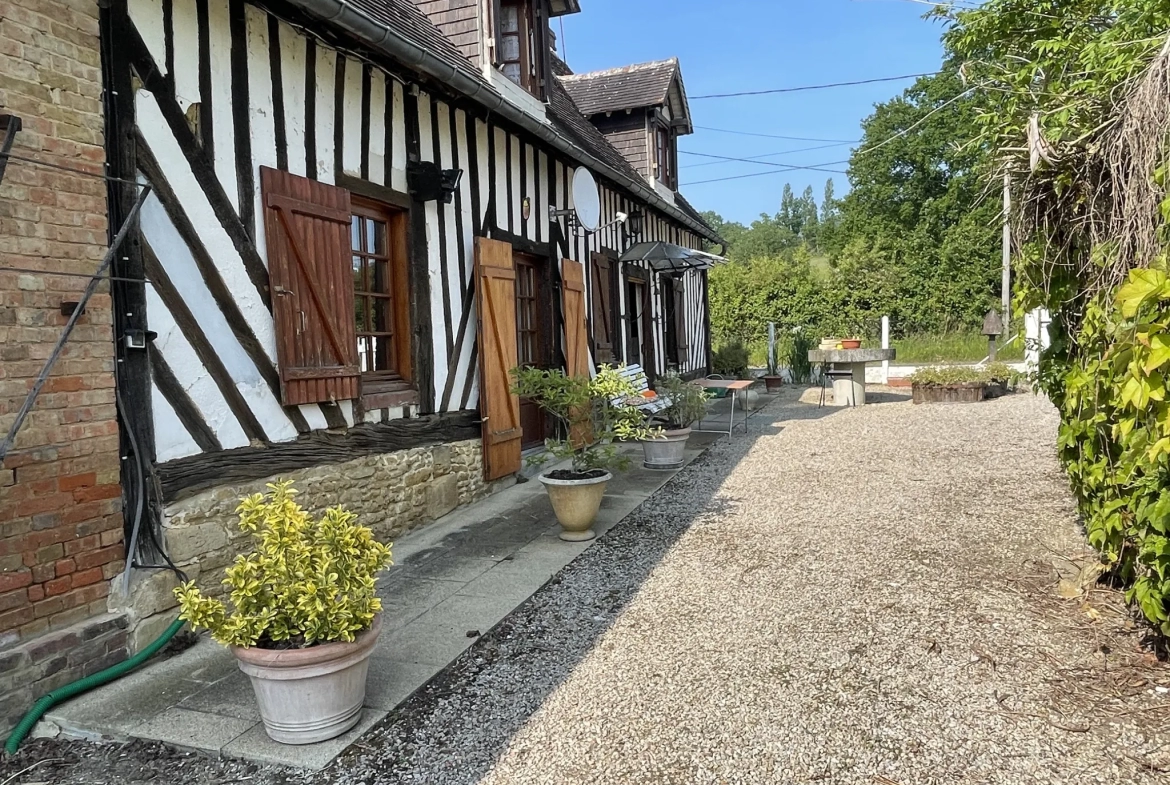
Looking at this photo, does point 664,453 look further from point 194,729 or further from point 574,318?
point 194,729

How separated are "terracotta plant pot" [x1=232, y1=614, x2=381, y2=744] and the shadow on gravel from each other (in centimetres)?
14

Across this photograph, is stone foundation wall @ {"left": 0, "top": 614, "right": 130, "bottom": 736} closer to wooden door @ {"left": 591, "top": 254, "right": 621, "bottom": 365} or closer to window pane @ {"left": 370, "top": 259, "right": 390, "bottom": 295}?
window pane @ {"left": 370, "top": 259, "right": 390, "bottom": 295}

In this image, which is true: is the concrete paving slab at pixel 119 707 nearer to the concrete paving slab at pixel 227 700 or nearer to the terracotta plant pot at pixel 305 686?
the concrete paving slab at pixel 227 700

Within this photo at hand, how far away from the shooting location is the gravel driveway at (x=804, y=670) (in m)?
2.33

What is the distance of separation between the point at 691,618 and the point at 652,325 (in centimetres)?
757

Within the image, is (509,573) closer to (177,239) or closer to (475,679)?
(475,679)

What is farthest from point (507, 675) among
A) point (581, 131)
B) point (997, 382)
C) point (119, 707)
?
point (997, 382)

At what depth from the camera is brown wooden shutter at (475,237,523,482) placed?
19.4 ft

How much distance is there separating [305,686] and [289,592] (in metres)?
0.31

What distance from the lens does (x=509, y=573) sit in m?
4.25

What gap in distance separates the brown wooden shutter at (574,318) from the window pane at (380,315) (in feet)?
8.24

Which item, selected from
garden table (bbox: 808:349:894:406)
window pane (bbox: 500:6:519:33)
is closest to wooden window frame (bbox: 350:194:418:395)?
window pane (bbox: 500:6:519:33)

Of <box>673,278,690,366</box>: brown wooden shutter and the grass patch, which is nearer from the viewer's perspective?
<box>673,278,690,366</box>: brown wooden shutter

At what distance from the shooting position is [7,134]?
2.71 metres
